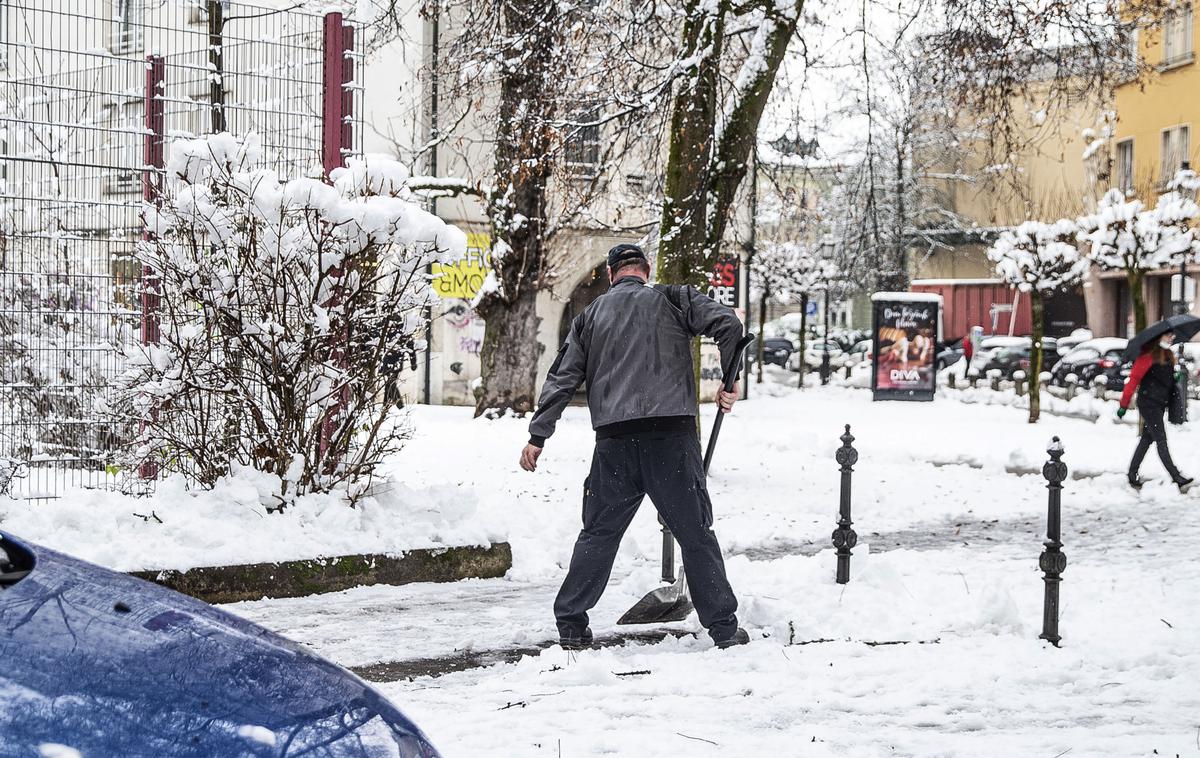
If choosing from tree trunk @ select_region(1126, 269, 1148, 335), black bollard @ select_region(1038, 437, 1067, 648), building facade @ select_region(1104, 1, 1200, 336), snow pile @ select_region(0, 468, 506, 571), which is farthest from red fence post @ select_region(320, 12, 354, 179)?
building facade @ select_region(1104, 1, 1200, 336)

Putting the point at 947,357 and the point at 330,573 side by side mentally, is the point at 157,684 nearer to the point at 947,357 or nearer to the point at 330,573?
the point at 330,573

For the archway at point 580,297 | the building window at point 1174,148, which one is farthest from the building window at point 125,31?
the building window at point 1174,148

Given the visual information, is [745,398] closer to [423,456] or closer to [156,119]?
[423,456]

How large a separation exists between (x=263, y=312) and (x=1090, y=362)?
32283 mm

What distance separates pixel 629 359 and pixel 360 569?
103 inches

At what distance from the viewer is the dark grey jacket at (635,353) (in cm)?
631

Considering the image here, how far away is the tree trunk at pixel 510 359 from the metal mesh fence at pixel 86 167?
10231mm

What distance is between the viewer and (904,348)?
98.0 ft

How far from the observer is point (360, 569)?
26.4 ft

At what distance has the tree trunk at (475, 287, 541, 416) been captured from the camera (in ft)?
64.9

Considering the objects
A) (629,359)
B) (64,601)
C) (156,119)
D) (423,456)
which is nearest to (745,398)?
(423,456)

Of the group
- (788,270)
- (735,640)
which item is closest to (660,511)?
(735,640)

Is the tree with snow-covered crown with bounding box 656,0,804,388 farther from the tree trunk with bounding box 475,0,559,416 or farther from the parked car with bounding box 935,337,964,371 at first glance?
the parked car with bounding box 935,337,964,371

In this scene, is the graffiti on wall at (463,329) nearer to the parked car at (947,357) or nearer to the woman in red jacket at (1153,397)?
the woman in red jacket at (1153,397)
